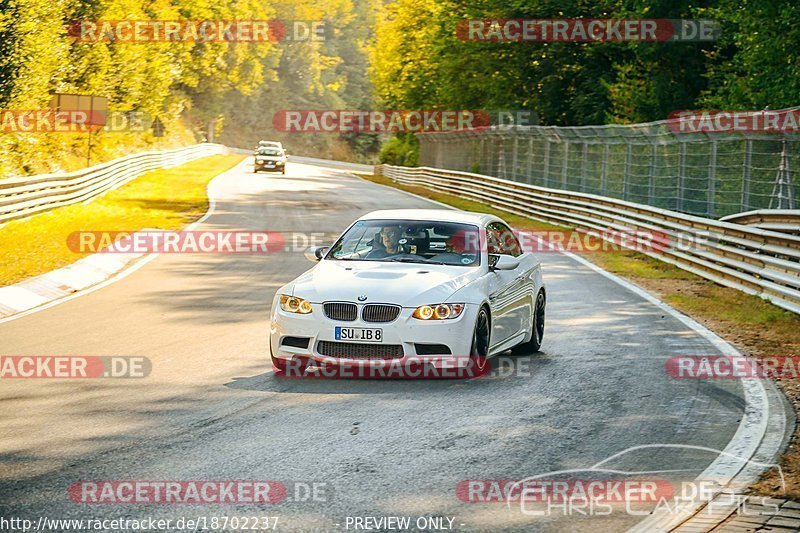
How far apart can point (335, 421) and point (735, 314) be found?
28.3 ft

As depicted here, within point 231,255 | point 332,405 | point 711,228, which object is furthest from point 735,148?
point 332,405

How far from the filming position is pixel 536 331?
467 inches

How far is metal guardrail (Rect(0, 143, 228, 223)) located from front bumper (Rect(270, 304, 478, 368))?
1561 centimetres

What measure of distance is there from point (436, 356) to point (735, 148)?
1337cm

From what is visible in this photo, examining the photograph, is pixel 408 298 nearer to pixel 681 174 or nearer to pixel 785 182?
pixel 785 182

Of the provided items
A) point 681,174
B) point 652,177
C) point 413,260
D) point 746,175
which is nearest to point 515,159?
point 652,177

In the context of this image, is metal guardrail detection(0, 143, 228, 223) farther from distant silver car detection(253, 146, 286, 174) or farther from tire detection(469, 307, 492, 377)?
tire detection(469, 307, 492, 377)

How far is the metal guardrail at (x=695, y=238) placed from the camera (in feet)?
51.7

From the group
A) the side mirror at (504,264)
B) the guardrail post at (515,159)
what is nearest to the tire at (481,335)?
the side mirror at (504,264)

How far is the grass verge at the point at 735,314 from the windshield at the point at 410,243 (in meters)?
3.25

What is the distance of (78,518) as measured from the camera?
565 centimetres

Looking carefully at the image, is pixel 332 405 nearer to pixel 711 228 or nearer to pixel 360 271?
pixel 360 271

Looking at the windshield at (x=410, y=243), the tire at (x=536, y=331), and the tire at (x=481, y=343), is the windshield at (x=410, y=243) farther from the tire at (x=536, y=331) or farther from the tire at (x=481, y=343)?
the tire at (x=536, y=331)

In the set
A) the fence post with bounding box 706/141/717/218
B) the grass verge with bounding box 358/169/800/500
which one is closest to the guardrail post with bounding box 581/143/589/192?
the grass verge with bounding box 358/169/800/500
